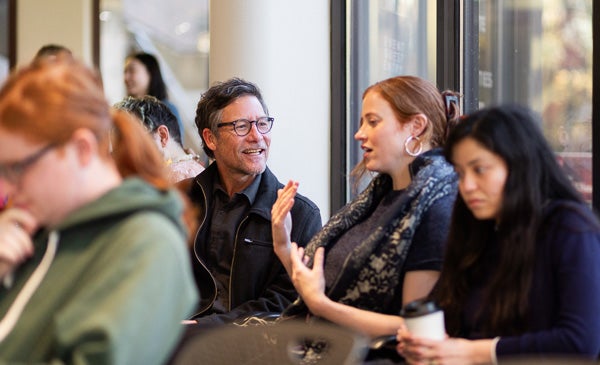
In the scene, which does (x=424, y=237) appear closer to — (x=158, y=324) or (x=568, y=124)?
(x=568, y=124)

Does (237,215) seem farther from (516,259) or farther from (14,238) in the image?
(14,238)

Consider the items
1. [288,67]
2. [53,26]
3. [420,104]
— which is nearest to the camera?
[420,104]

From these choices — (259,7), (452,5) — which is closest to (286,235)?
(452,5)

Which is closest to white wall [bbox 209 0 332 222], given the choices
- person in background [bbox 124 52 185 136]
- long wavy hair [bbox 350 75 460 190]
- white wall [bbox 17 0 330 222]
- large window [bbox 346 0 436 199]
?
white wall [bbox 17 0 330 222]

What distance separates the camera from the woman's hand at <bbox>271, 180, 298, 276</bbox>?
9.94 feet

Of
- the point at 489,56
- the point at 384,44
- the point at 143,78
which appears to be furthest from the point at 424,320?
the point at 143,78

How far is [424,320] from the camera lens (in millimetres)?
2117

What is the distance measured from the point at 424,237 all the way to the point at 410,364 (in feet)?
1.70

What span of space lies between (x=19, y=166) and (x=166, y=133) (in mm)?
2584

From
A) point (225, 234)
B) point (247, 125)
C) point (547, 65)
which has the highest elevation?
point (547, 65)

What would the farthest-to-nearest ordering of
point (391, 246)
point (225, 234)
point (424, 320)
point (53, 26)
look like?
point (53, 26), point (225, 234), point (391, 246), point (424, 320)

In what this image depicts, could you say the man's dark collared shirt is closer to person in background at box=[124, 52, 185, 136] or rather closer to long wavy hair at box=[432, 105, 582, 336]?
long wavy hair at box=[432, 105, 582, 336]

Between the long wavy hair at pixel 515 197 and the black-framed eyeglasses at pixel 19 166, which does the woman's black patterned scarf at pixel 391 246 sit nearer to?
the long wavy hair at pixel 515 197

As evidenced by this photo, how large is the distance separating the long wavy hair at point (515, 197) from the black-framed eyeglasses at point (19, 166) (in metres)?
1.09
